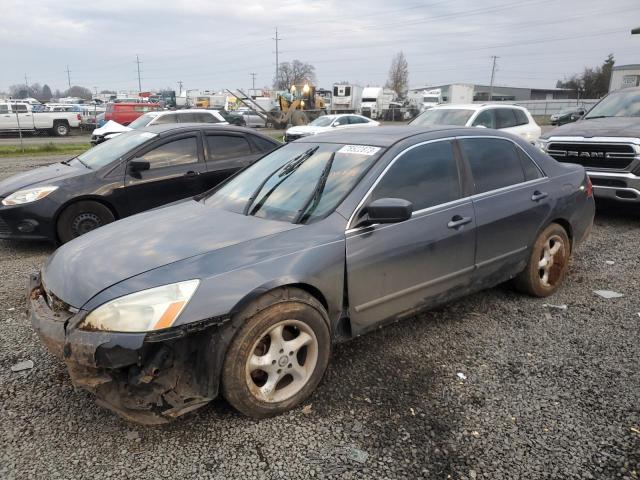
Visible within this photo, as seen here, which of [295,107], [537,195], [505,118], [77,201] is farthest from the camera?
[295,107]

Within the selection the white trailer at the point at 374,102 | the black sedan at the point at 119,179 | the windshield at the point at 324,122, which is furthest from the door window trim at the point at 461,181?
the white trailer at the point at 374,102

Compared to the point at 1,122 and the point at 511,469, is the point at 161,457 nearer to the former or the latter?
the point at 511,469

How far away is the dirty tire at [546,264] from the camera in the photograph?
4387mm

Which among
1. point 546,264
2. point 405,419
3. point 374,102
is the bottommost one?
point 405,419

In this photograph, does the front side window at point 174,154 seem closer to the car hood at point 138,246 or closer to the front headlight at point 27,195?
the front headlight at point 27,195

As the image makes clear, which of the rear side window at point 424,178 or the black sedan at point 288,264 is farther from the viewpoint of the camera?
the rear side window at point 424,178

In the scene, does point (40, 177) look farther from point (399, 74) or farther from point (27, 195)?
point (399, 74)

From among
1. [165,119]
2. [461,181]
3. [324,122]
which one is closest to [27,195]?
[461,181]

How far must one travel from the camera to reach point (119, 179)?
612 cm

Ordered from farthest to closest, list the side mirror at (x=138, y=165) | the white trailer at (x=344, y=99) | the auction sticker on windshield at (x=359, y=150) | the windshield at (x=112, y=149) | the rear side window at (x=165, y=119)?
the white trailer at (x=344, y=99)
the rear side window at (x=165, y=119)
the windshield at (x=112, y=149)
the side mirror at (x=138, y=165)
the auction sticker on windshield at (x=359, y=150)

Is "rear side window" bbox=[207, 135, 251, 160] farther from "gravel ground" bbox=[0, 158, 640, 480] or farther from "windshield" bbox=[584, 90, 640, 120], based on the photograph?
"windshield" bbox=[584, 90, 640, 120]

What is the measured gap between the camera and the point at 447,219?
11.8 feet

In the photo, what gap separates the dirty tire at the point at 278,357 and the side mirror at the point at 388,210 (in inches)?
26.0

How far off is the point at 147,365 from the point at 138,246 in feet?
2.82
